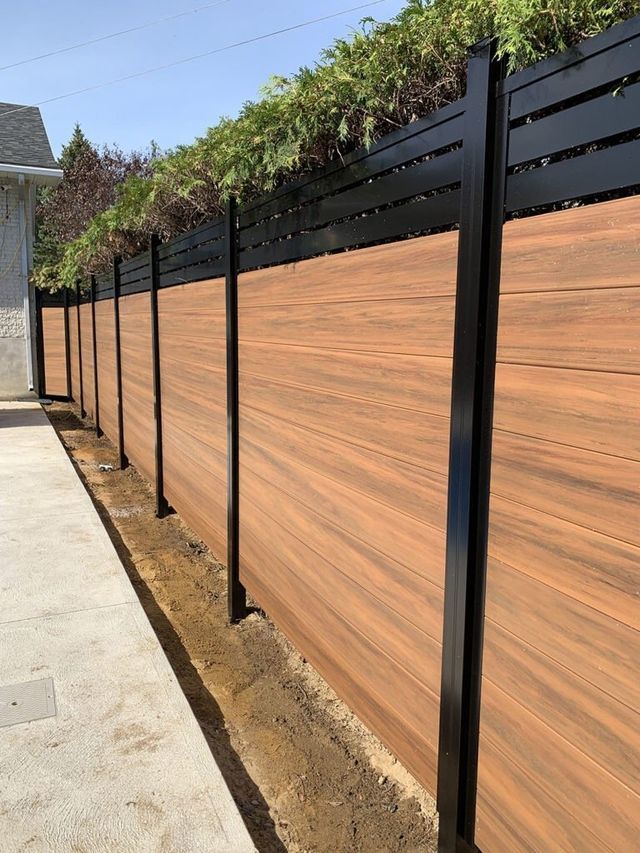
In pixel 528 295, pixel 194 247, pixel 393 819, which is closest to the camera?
pixel 528 295

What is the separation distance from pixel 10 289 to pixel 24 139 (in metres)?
3.54

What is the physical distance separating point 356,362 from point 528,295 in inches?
34.3

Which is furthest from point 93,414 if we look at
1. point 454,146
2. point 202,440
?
point 454,146

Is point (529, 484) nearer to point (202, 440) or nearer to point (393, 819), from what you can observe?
point (393, 819)

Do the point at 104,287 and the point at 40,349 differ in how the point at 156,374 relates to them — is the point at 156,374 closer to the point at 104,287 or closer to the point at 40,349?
the point at 104,287

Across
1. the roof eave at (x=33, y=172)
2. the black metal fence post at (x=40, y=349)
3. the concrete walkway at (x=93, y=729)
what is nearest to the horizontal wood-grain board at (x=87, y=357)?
the black metal fence post at (x=40, y=349)

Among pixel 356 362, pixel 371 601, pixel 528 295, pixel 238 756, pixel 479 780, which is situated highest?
pixel 528 295

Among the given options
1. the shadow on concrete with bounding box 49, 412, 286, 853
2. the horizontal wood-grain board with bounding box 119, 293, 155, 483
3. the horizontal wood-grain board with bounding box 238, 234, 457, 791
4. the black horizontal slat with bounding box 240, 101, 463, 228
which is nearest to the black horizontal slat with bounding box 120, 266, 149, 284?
the horizontal wood-grain board with bounding box 119, 293, 155, 483

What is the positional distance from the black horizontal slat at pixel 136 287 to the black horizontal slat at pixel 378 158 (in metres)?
3.19

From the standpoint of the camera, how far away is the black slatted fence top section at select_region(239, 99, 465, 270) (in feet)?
5.91

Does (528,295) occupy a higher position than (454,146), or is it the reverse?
(454,146)

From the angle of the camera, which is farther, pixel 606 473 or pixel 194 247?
pixel 194 247

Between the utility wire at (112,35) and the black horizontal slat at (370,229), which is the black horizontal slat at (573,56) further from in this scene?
the utility wire at (112,35)

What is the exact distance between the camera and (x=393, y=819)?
2.25 meters
